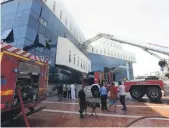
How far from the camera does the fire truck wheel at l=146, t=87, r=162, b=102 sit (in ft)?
40.9

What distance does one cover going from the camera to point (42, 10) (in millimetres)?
20375

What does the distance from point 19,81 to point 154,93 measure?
10.7 meters

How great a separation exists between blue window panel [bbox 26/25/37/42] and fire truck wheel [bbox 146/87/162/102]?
44.2 ft

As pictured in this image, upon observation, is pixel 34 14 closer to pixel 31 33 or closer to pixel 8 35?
pixel 31 33

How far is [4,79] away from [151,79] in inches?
458

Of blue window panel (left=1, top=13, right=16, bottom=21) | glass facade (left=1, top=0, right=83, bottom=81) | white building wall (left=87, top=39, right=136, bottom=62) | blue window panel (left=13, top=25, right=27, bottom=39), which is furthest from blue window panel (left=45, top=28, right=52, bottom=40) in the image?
white building wall (left=87, top=39, right=136, bottom=62)

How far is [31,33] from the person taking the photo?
60.1 ft

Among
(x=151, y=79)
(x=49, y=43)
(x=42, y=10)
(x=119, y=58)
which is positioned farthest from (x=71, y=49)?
(x=119, y=58)

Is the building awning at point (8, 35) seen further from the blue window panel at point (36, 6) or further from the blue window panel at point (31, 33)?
the blue window panel at point (36, 6)

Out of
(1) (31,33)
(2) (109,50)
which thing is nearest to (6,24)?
(1) (31,33)

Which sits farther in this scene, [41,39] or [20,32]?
[41,39]

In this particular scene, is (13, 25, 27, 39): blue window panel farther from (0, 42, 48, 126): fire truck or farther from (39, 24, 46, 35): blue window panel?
(0, 42, 48, 126): fire truck

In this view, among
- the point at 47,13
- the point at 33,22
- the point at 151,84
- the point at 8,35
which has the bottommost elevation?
the point at 151,84

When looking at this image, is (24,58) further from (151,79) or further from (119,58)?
(119,58)
